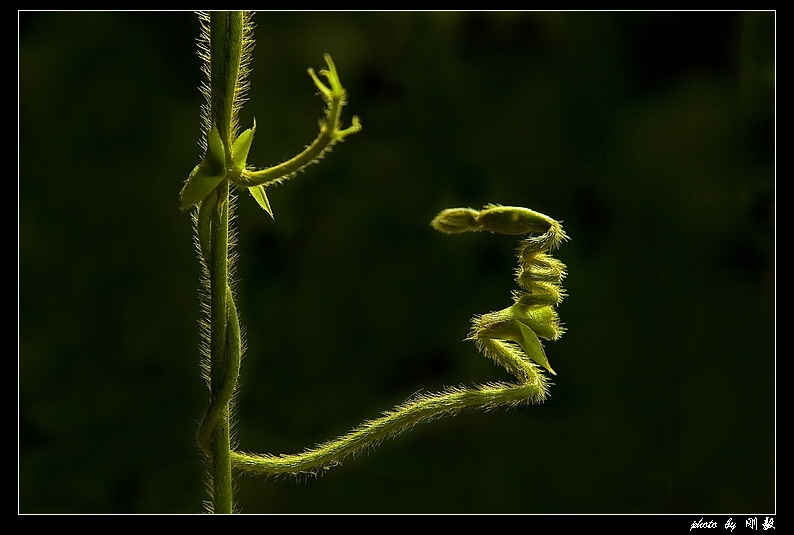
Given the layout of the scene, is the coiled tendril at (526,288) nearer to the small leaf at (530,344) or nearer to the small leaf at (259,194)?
the small leaf at (530,344)

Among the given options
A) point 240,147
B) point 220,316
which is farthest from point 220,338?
point 240,147

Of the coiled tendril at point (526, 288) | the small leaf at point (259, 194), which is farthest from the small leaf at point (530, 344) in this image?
the small leaf at point (259, 194)

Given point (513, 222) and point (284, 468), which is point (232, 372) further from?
point (513, 222)

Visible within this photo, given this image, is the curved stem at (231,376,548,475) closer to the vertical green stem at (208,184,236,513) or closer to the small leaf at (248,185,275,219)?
the vertical green stem at (208,184,236,513)

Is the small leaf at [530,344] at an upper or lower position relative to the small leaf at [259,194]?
lower

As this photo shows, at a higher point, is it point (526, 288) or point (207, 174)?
point (207, 174)

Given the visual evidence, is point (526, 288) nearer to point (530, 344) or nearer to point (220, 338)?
point (530, 344)

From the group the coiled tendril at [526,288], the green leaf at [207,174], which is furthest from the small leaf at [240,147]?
the coiled tendril at [526,288]

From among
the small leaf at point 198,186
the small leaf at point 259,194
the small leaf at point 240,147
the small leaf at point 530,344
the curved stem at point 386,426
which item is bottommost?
the curved stem at point 386,426

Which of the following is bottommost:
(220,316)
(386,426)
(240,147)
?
(386,426)
